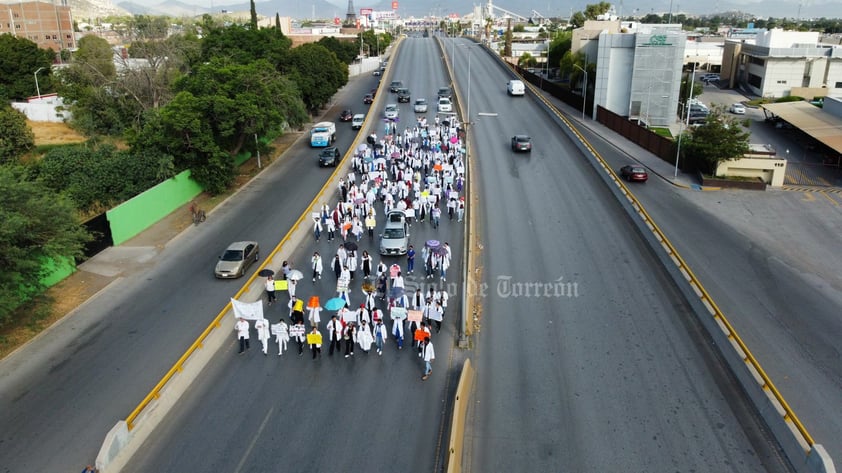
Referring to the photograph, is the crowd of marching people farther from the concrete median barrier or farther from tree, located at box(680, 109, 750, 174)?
tree, located at box(680, 109, 750, 174)

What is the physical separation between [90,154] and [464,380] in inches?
1174

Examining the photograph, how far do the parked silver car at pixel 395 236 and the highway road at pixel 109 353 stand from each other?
6.09 m

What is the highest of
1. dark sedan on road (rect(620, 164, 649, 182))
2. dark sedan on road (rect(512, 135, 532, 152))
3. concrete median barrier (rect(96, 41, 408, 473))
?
dark sedan on road (rect(512, 135, 532, 152))

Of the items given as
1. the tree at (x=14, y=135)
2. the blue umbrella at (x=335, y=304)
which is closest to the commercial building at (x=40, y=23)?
the tree at (x=14, y=135)

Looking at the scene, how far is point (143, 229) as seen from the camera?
1345 inches

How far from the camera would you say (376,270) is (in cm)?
2759

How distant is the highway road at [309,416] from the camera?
15.9 m

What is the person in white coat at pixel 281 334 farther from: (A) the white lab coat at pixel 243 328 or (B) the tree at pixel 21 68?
(B) the tree at pixel 21 68

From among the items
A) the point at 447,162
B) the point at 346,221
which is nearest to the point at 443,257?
the point at 346,221

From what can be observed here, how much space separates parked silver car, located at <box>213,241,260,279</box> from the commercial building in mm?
126044

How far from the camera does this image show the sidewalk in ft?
135

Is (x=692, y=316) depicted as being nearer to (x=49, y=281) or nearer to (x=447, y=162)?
(x=447, y=162)

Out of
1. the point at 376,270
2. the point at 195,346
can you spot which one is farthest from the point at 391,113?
the point at 195,346

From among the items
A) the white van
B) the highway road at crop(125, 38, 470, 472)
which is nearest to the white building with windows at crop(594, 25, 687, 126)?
the white van
